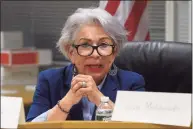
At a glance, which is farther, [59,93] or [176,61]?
[176,61]

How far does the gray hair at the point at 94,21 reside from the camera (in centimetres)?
197

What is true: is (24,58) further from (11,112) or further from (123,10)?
(11,112)

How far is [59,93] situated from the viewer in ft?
6.68

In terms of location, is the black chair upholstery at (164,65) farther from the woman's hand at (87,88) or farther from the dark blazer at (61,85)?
the woman's hand at (87,88)

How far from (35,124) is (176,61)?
1440mm

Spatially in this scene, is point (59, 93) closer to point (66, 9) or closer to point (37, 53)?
point (37, 53)

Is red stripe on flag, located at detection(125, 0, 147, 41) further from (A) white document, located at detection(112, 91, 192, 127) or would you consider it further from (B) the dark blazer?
(A) white document, located at detection(112, 91, 192, 127)

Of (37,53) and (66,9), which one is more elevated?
(66,9)

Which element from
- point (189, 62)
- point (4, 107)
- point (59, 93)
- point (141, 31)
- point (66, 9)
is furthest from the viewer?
point (66, 9)

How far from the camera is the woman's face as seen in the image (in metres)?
1.94

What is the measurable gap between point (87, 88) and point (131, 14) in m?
1.65

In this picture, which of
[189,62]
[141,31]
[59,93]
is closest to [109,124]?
[59,93]

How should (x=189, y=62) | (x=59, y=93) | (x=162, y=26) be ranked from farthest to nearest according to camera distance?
1. (x=162, y=26)
2. (x=189, y=62)
3. (x=59, y=93)

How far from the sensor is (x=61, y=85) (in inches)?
80.4
